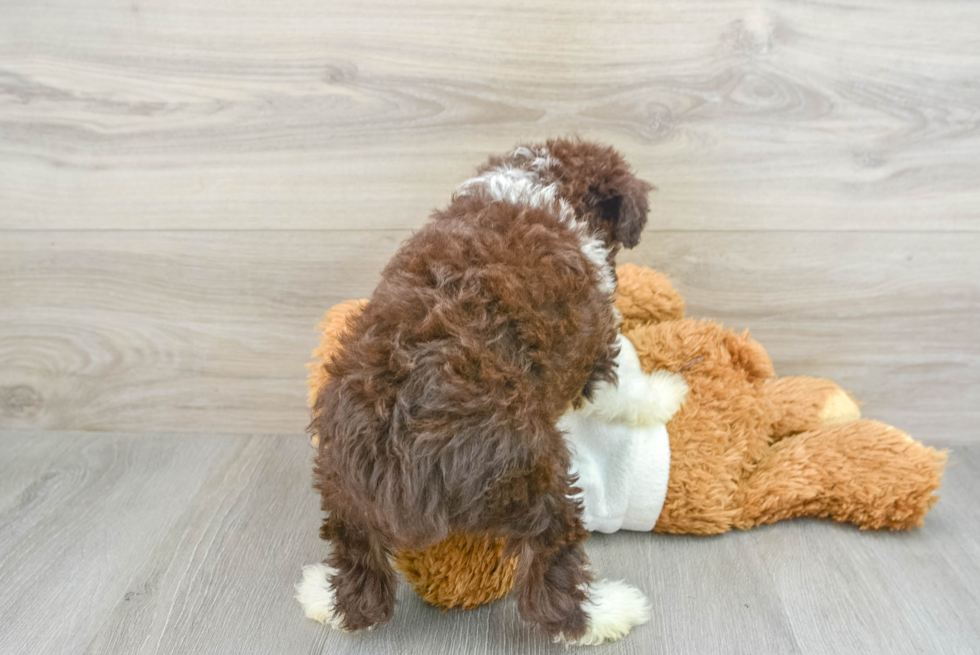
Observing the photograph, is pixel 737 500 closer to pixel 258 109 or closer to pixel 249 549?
pixel 249 549

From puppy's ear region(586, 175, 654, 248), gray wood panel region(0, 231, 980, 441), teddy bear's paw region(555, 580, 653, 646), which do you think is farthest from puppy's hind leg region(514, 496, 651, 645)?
gray wood panel region(0, 231, 980, 441)

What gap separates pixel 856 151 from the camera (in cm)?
135

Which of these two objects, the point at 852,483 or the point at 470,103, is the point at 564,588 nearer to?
the point at 852,483

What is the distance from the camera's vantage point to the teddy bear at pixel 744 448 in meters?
A: 1.18

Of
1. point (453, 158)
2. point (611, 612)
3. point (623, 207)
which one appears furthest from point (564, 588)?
point (453, 158)

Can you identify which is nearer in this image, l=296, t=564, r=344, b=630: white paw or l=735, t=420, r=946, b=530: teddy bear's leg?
l=296, t=564, r=344, b=630: white paw

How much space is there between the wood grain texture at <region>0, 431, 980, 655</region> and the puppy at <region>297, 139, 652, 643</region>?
0.31ft

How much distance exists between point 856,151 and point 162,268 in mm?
1469

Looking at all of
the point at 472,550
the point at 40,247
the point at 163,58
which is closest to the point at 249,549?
the point at 472,550

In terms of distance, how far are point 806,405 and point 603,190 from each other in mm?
620

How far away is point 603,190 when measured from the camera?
1.09m

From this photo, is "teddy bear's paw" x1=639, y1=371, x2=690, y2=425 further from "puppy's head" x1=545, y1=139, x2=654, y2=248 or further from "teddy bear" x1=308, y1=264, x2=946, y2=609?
"puppy's head" x1=545, y1=139, x2=654, y2=248

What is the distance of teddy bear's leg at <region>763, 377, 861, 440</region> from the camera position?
1.31 m

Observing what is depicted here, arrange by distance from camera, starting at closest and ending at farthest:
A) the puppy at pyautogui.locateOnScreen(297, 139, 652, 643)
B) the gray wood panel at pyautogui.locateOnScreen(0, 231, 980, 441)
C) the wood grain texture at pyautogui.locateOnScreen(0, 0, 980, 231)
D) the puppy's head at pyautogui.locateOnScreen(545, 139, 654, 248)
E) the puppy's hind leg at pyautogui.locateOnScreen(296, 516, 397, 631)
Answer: the puppy at pyautogui.locateOnScreen(297, 139, 652, 643), the puppy's hind leg at pyautogui.locateOnScreen(296, 516, 397, 631), the puppy's head at pyautogui.locateOnScreen(545, 139, 654, 248), the wood grain texture at pyautogui.locateOnScreen(0, 0, 980, 231), the gray wood panel at pyautogui.locateOnScreen(0, 231, 980, 441)
